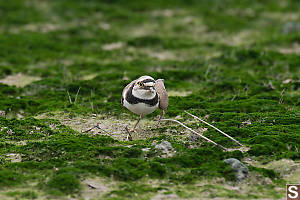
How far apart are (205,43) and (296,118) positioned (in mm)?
7631

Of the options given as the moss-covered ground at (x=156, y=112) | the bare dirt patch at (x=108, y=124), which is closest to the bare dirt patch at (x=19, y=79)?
the moss-covered ground at (x=156, y=112)

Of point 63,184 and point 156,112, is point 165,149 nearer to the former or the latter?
point 63,184

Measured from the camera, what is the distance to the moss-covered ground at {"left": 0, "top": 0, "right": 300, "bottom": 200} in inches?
236

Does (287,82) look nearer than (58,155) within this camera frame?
No

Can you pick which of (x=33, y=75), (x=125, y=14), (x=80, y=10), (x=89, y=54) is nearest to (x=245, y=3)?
(x=125, y=14)

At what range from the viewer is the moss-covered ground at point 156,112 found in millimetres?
5992

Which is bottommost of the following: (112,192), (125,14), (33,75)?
(112,192)

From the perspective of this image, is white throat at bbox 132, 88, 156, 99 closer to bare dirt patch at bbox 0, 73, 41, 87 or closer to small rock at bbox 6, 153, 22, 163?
small rock at bbox 6, 153, 22, 163

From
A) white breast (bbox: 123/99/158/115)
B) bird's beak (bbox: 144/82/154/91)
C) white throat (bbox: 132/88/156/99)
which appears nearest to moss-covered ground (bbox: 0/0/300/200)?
white breast (bbox: 123/99/158/115)

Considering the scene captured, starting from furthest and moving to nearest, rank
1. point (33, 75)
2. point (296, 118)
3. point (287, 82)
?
point (33, 75) < point (287, 82) < point (296, 118)

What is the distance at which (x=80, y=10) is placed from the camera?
18.4 m

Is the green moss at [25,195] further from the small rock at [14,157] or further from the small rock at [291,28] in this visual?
the small rock at [291,28]

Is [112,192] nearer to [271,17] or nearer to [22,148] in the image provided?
[22,148]

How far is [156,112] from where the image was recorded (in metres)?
9.06
